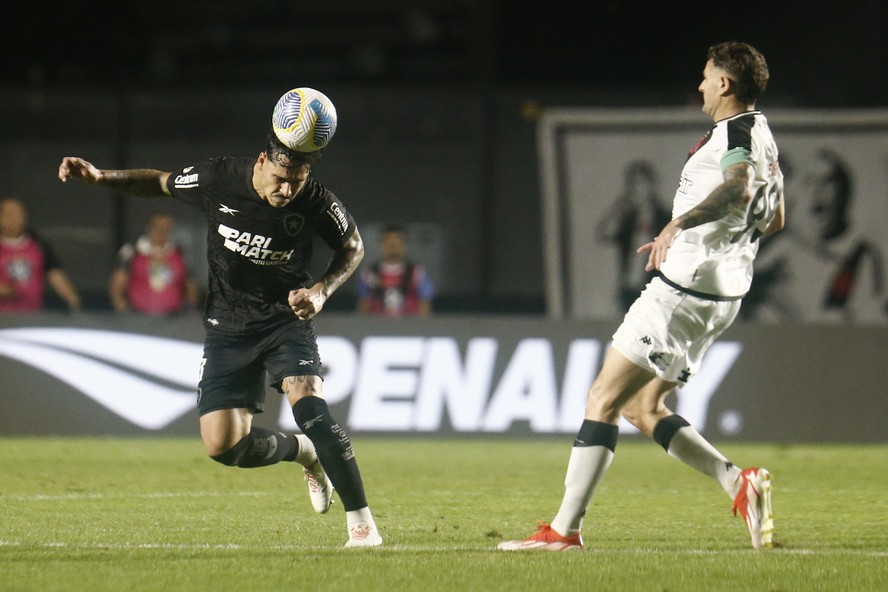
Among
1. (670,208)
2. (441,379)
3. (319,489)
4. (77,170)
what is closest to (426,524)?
(319,489)

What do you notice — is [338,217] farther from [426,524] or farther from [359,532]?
[426,524]

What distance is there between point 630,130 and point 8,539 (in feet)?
33.5

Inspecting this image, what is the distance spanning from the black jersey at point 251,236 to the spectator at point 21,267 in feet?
20.0

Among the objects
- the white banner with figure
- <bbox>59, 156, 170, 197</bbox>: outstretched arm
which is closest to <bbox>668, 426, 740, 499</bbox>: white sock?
<bbox>59, 156, 170, 197</bbox>: outstretched arm

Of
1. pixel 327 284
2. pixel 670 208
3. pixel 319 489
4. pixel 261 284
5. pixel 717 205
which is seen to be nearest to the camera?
pixel 717 205

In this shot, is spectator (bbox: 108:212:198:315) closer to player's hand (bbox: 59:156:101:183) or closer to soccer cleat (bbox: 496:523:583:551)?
player's hand (bbox: 59:156:101:183)

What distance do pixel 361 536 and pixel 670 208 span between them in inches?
371

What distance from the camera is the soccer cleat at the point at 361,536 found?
6.05 meters

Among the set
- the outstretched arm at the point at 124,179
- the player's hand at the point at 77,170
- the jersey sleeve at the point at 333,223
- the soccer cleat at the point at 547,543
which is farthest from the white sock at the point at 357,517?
the player's hand at the point at 77,170

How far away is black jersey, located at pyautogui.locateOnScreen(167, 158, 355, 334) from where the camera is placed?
6.37 metres

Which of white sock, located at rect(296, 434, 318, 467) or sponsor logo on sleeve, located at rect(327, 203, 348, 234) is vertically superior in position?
sponsor logo on sleeve, located at rect(327, 203, 348, 234)

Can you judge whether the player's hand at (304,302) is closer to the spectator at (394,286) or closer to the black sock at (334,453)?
the black sock at (334,453)

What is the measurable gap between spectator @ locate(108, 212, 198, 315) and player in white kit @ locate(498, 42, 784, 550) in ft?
24.6

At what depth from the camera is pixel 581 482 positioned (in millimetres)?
5938
